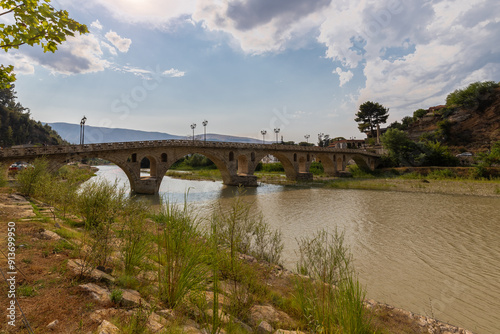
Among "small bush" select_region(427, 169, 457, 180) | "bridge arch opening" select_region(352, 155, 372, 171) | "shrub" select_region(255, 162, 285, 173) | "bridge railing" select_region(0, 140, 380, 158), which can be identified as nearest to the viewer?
"bridge railing" select_region(0, 140, 380, 158)

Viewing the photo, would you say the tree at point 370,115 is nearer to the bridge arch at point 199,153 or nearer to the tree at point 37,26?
the bridge arch at point 199,153

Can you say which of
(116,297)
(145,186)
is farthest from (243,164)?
(116,297)

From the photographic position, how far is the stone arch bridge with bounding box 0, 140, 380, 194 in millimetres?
19219

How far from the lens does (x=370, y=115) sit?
72.2m

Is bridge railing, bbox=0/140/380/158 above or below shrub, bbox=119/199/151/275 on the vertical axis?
above

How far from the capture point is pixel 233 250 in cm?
506

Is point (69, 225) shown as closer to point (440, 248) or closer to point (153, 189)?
point (440, 248)

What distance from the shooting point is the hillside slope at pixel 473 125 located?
50.2 metres

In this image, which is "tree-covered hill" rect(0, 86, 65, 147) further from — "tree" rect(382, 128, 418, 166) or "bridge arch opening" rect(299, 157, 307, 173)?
"tree" rect(382, 128, 418, 166)

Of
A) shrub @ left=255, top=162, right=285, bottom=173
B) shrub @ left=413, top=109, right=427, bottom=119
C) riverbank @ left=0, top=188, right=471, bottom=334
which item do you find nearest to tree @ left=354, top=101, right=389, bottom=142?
shrub @ left=413, top=109, right=427, bottom=119

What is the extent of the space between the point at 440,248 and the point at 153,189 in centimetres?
2413

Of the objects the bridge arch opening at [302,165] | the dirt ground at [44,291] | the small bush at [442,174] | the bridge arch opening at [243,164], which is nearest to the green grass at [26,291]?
the dirt ground at [44,291]

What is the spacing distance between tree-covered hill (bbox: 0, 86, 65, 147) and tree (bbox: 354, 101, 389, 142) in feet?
301

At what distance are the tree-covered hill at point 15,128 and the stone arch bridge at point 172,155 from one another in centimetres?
5937
